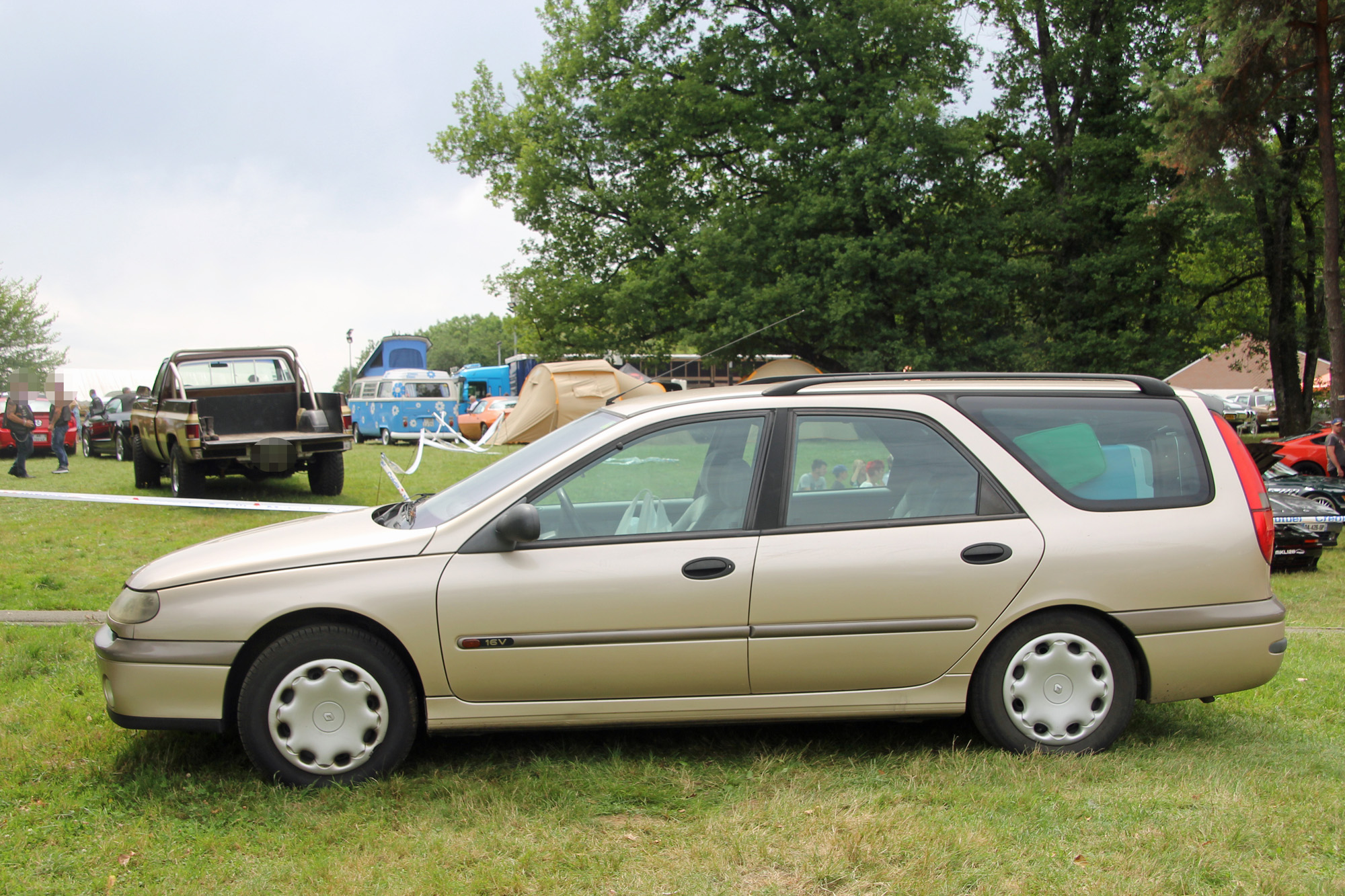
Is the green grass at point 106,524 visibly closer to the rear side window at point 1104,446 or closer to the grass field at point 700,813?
the grass field at point 700,813

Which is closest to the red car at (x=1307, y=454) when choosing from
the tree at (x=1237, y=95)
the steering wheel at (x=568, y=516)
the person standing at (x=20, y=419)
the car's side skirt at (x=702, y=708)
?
the tree at (x=1237, y=95)

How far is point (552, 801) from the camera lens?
11.5ft

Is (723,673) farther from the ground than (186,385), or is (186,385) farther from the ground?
Answer: (186,385)

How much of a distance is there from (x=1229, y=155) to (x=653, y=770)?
1951 cm

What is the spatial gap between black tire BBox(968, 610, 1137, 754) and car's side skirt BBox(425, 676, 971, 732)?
15 centimetres

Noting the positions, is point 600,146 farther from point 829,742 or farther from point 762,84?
point 829,742

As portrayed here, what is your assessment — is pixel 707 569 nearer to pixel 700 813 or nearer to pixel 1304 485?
pixel 700 813

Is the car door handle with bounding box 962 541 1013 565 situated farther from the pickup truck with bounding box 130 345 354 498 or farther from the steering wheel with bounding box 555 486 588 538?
the pickup truck with bounding box 130 345 354 498

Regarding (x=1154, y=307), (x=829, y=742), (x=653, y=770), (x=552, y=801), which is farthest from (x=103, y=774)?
(x=1154, y=307)

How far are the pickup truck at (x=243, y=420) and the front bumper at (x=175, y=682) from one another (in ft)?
29.7

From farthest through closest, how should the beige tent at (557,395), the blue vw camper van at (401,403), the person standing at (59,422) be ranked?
the blue vw camper van at (401,403), the beige tent at (557,395), the person standing at (59,422)

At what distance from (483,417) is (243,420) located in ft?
54.3

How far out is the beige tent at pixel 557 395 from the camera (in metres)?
26.2

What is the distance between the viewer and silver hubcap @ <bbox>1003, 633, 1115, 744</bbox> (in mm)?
3879
